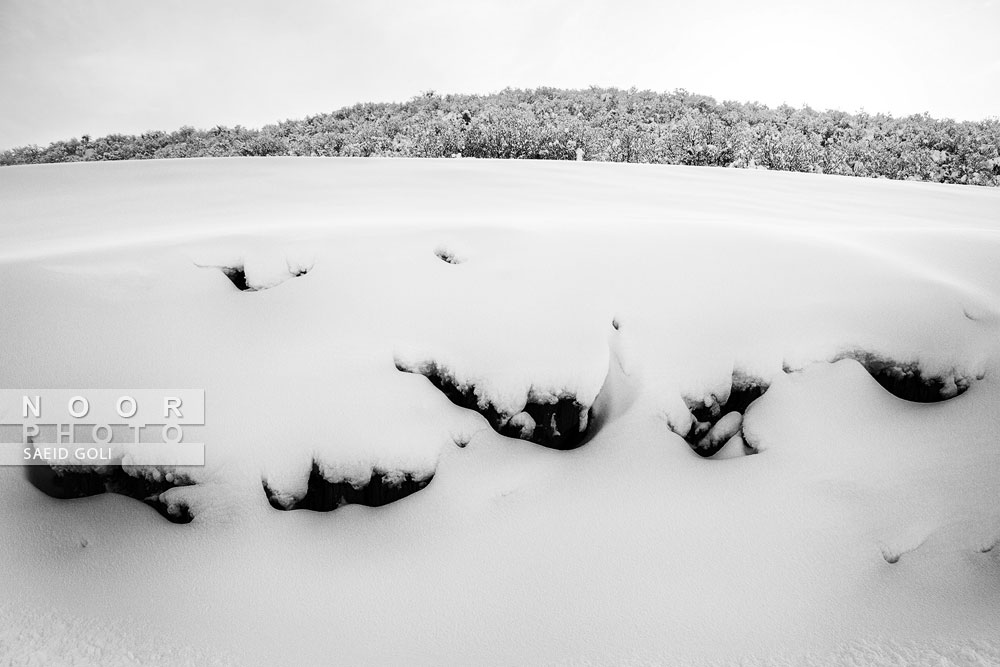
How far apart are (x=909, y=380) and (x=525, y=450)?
4.27 feet

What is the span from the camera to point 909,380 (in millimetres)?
1858

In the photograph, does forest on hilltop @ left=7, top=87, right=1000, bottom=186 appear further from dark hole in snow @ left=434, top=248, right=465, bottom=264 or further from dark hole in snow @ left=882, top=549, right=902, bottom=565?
dark hole in snow @ left=882, top=549, right=902, bottom=565

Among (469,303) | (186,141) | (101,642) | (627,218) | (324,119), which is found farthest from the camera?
(324,119)

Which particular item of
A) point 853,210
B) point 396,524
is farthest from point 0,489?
point 853,210

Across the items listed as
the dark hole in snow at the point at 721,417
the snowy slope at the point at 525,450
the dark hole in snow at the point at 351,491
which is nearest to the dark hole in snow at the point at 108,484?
the snowy slope at the point at 525,450

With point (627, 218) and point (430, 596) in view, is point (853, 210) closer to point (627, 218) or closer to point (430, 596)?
point (627, 218)

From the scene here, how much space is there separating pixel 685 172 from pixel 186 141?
31.6 feet

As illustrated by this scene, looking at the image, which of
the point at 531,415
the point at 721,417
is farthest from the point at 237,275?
the point at 721,417

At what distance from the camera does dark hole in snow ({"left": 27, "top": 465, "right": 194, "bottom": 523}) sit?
163cm

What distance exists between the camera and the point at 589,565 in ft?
5.15

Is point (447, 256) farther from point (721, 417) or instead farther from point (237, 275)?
point (721, 417)

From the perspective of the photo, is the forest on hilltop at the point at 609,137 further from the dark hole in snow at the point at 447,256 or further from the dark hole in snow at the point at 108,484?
the dark hole in snow at the point at 108,484

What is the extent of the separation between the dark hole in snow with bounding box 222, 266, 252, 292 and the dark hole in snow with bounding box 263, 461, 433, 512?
2.64 feet

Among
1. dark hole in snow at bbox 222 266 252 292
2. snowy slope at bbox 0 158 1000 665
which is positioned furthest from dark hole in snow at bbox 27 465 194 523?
dark hole in snow at bbox 222 266 252 292
